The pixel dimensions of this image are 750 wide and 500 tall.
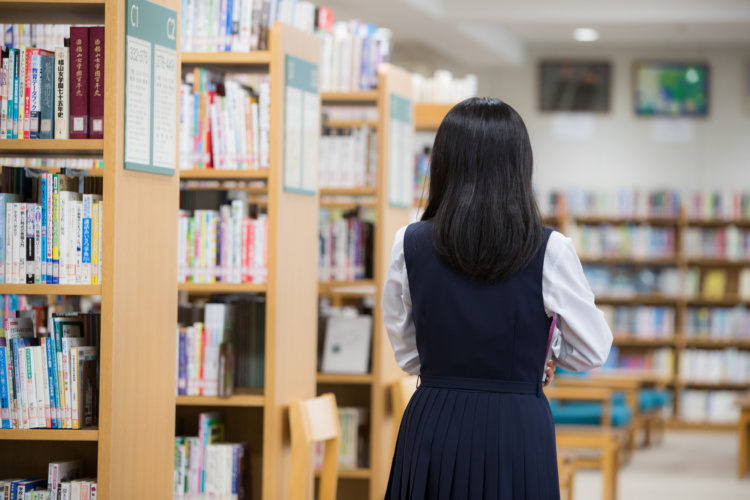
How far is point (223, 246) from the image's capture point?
3.35 metres

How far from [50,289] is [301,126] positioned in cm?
137

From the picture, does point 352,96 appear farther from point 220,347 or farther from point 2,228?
point 2,228

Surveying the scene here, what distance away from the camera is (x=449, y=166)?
81.1 inches

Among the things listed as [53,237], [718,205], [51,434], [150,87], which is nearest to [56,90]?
[150,87]

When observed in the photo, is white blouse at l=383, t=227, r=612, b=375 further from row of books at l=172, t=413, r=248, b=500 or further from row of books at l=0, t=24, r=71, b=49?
row of books at l=0, t=24, r=71, b=49

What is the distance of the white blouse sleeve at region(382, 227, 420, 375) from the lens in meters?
2.15

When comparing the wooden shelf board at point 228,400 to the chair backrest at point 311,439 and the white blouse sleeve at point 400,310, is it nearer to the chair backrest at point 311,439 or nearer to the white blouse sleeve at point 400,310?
the chair backrest at point 311,439

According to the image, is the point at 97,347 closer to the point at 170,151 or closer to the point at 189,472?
the point at 170,151

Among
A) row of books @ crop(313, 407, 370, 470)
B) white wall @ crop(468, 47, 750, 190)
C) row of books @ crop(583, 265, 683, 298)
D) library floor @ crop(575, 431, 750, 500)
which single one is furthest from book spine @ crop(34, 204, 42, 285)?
white wall @ crop(468, 47, 750, 190)

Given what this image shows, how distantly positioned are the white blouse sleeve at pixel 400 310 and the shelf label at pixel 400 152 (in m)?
2.08

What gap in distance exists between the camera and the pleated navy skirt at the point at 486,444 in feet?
6.63

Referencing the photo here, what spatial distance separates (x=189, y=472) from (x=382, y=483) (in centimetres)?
113

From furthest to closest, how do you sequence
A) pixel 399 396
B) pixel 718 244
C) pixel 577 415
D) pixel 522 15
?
pixel 718 244 < pixel 522 15 < pixel 577 415 < pixel 399 396

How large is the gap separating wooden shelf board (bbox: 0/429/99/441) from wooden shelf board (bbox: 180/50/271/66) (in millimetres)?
1533
